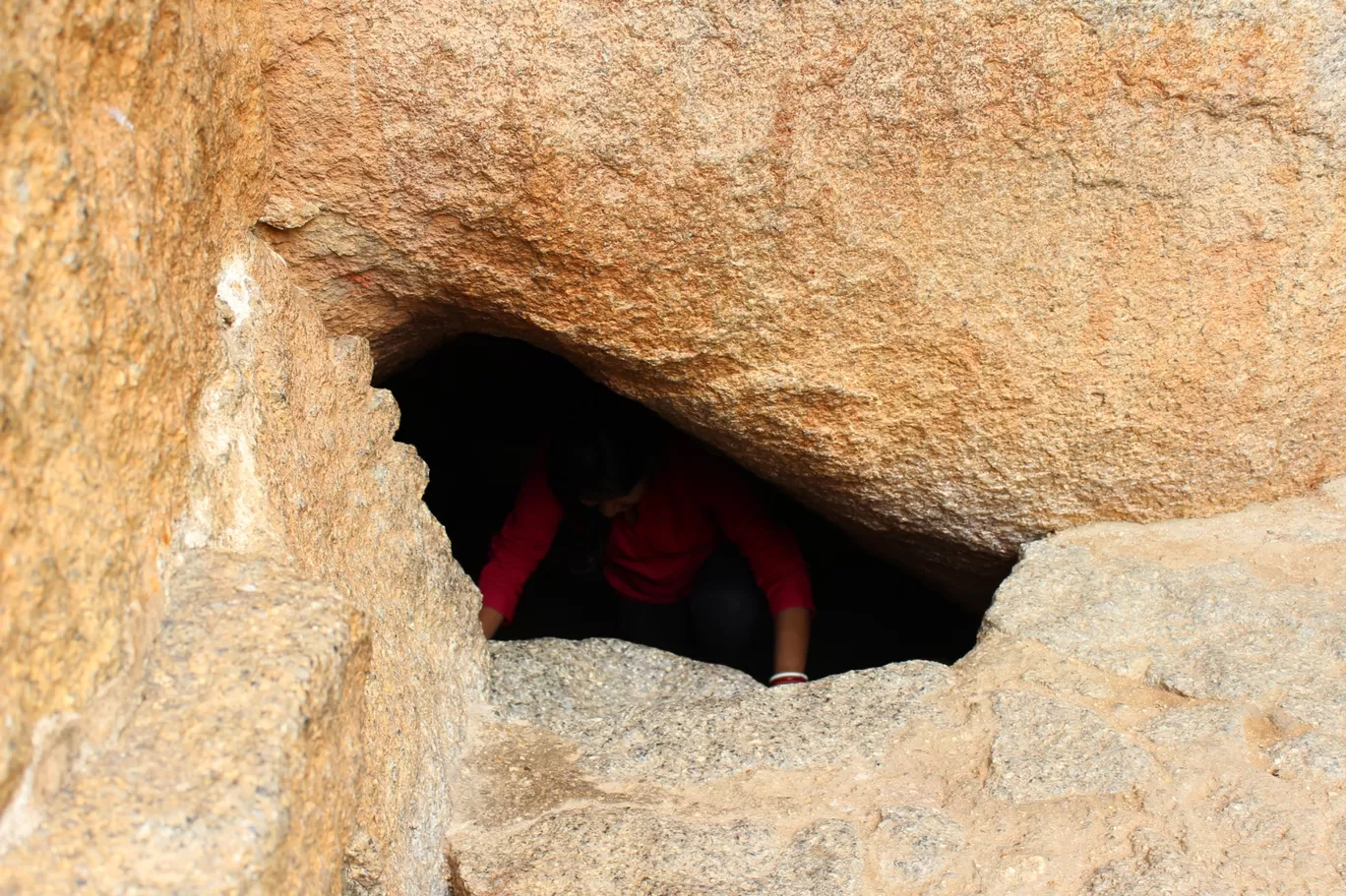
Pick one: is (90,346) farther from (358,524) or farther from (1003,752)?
(1003,752)

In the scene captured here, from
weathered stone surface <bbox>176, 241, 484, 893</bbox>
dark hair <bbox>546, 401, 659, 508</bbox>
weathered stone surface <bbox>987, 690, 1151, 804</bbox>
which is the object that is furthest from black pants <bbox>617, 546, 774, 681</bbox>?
weathered stone surface <bbox>987, 690, 1151, 804</bbox>

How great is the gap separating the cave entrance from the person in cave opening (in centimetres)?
27

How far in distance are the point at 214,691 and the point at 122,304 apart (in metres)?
0.28

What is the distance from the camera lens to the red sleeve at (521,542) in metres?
1.97

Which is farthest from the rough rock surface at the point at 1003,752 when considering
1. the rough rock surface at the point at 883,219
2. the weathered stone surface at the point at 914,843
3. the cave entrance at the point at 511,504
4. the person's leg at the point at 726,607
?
the cave entrance at the point at 511,504

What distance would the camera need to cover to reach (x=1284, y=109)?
1355 mm

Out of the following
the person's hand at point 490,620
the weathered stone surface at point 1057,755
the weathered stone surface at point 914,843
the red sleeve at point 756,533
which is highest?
the red sleeve at point 756,533

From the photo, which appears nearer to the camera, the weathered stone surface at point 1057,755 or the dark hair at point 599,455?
the weathered stone surface at point 1057,755

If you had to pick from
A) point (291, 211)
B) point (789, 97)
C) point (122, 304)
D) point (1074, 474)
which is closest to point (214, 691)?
point (122, 304)

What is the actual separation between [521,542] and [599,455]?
0.76 ft

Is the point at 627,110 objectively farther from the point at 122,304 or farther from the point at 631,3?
the point at 122,304

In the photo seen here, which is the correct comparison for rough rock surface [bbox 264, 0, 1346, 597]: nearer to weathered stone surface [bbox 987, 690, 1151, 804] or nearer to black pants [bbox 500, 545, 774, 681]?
weathered stone surface [bbox 987, 690, 1151, 804]

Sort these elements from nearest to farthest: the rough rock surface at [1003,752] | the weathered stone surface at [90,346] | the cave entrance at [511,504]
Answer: the weathered stone surface at [90,346], the rough rock surface at [1003,752], the cave entrance at [511,504]

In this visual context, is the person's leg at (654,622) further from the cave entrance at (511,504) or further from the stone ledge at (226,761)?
the stone ledge at (226,761)
